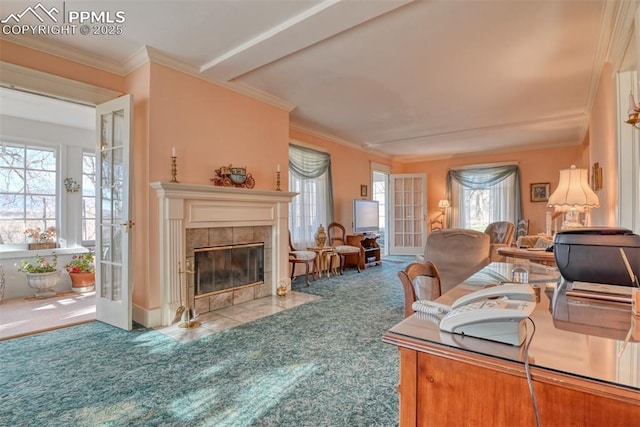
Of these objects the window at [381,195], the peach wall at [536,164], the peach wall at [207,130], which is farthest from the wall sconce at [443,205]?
the peach wall at [207,130]

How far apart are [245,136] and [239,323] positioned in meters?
2.16

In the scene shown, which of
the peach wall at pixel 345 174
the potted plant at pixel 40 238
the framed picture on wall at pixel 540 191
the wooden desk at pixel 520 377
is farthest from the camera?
the framed picture on wall at pixel 540 191

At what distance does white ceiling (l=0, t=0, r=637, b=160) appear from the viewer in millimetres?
2418

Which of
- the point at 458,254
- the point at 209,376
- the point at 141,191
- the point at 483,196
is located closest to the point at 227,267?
the point at 141,191

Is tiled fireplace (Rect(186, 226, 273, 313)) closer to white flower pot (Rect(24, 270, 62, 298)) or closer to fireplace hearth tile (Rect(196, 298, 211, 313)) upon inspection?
fireplace hearth tile (Rect(196, 298, 211, 313))

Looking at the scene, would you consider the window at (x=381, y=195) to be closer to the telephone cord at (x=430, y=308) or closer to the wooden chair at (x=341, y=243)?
the wooden chair at (x=341, y=243)

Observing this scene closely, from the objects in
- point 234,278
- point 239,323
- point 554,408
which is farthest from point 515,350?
point 234,278

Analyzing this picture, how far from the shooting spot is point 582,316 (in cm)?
98

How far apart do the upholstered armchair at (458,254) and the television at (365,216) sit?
3.43 m

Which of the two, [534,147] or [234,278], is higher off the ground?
[534,147]

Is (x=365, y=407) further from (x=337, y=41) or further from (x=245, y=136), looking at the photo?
(x=245, y=136)

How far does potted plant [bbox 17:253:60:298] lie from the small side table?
359 cm

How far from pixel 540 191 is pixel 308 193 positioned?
5111mm

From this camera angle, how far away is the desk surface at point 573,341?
0.66m
